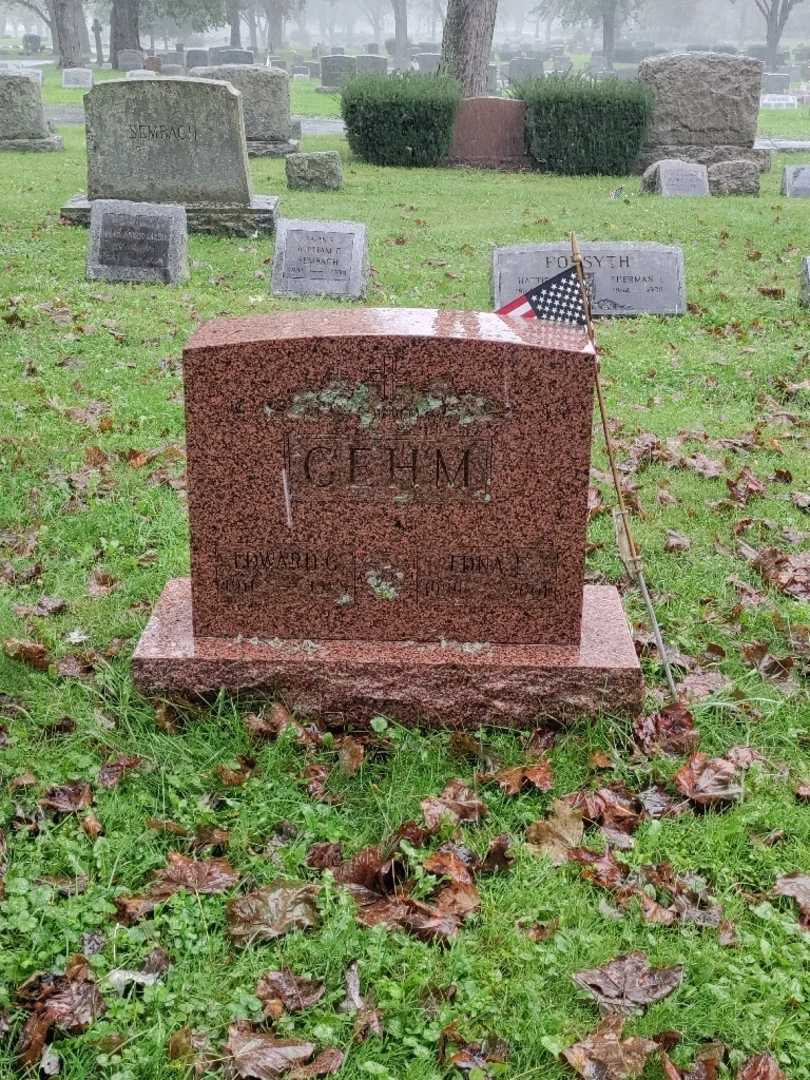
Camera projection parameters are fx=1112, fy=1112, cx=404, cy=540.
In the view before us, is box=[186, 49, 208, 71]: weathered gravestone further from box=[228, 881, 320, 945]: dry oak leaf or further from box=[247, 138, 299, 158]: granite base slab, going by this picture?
box=[228, 881, 320, 945]: dry oak leaf

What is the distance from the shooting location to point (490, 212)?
14.5 meters

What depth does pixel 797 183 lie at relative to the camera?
1652cm

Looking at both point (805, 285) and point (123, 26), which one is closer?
point (805, 285)

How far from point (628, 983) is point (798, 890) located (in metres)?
0.63

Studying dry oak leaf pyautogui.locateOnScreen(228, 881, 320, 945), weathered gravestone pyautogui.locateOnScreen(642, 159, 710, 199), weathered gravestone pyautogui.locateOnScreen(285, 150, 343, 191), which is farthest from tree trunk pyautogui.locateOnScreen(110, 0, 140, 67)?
dry oak leaf pyautogui.locateOnScreen(228, 881, 320, 945)

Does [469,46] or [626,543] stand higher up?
[469,46]

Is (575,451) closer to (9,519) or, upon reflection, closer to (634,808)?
(634,808)

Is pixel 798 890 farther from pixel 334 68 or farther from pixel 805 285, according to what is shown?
pixel 334 68

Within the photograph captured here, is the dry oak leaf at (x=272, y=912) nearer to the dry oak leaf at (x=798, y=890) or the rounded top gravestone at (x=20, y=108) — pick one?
the dry oak leaf at (x=798, y=890)

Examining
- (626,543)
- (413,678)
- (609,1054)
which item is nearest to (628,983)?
(609,1054)

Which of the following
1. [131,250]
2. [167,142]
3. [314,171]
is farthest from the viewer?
[314,171]

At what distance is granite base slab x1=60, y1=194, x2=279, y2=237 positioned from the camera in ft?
40.2

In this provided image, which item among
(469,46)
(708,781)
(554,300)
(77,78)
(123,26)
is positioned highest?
(123,26)

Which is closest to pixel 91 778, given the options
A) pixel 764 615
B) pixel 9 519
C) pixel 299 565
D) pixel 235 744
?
pixel 235 744
